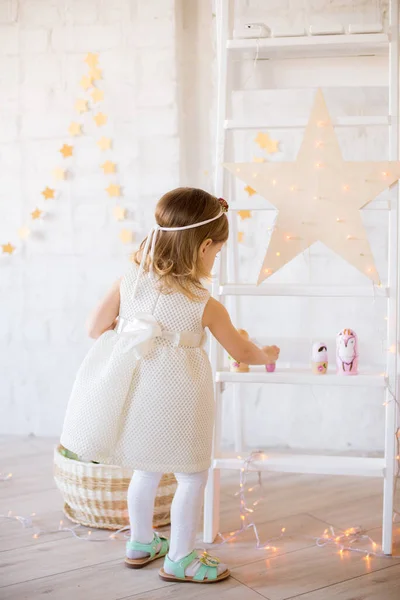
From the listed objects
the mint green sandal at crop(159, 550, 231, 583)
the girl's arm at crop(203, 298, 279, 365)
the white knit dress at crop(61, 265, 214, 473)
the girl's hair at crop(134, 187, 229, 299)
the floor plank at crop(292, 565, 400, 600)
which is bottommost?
the floor plank at crop(292, 565, 400, 600)

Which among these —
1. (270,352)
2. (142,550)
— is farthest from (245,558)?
(270,352)

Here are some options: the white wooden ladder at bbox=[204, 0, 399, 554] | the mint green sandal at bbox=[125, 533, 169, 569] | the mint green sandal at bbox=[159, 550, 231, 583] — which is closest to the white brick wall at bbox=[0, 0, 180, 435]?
the white wooden ladder at bbox=[204, 0, 399, 554]

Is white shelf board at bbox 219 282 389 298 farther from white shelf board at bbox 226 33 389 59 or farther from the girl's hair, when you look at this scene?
white shelf board at bbox 226 33 389 59

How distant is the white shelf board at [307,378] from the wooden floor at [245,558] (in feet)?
1.53

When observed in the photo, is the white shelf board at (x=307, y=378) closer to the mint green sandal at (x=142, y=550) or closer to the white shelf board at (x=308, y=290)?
the white shelf board at (x=308, y=290)

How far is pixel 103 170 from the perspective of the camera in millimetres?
3090

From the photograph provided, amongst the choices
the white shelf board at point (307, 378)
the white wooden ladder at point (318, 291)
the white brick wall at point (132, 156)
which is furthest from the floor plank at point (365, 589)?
the white brick wall at point (132, 156)

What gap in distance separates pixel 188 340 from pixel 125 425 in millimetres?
262

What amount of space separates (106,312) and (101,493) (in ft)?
1.99

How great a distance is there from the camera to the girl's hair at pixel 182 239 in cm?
184

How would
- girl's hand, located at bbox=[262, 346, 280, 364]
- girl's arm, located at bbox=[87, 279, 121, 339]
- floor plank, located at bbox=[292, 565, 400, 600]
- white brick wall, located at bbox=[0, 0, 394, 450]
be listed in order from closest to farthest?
floor plank, located at bbox=[292, 565, 400, 600], girl's arm, located at bbox=[87, 279, 121, 339], girl's hand, located at bbox=[262, 346, 280, 364], white brick wall, located at bbox=[0, 0, 394, 450]

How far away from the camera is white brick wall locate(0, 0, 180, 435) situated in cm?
301

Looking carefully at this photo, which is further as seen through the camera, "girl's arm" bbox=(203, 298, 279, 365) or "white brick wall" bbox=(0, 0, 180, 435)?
"white brick wall" bbox=(0, 0, 180, 435)

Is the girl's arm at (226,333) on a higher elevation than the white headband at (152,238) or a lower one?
lower
